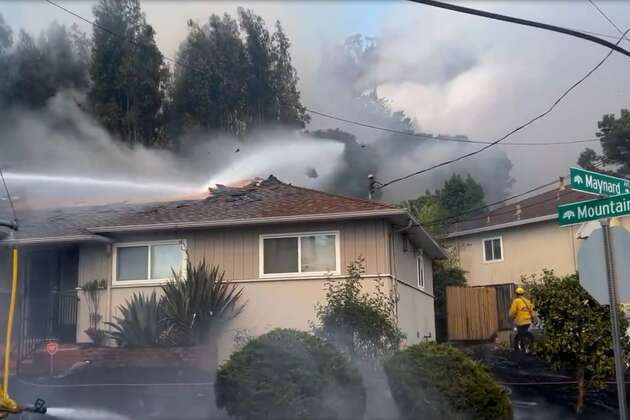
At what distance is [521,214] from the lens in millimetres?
31906

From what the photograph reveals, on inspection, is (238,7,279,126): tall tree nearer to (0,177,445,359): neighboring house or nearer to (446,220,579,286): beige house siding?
(0,177,445,359): neighboring house

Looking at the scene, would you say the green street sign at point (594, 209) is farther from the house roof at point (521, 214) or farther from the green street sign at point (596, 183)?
the house roof at point (521, 214)

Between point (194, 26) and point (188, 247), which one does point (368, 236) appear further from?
point (194, 26)

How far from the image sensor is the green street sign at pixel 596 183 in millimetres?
8391

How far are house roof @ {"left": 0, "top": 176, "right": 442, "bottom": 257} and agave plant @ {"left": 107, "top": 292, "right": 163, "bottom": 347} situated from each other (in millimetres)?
1806

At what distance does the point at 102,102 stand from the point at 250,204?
15.2 ft

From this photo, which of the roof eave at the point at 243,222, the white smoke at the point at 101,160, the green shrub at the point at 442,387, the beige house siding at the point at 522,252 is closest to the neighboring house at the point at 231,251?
the roof eave at the point at 243,222

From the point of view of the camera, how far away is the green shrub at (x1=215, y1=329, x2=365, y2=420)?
8.82 meters

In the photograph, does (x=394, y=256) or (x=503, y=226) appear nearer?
(x=394, y=256)

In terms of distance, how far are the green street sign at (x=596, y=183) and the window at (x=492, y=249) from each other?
2333 centimetres

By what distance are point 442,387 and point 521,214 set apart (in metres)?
23.8

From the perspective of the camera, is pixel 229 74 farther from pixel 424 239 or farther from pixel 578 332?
pixel 424 239

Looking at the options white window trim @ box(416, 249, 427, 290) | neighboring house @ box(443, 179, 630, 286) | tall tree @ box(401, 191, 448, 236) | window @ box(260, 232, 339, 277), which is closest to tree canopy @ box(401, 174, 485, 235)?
tall tree @ box(401, 191, 448, 236)

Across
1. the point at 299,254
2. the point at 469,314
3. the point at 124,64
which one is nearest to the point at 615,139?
the point at 469,314
